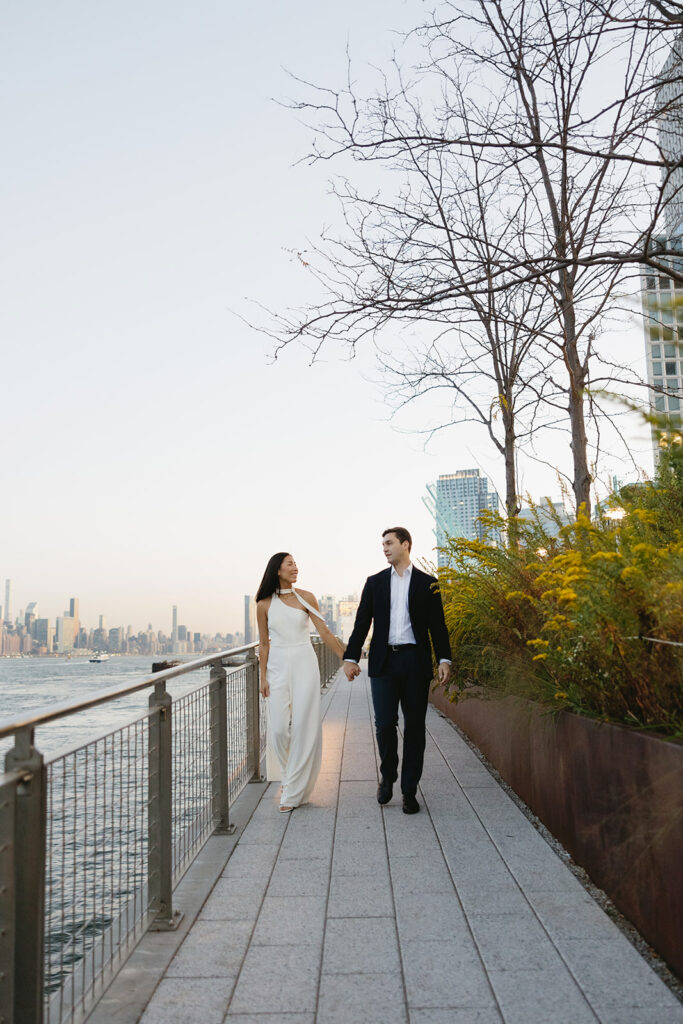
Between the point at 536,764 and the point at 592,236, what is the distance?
763cm

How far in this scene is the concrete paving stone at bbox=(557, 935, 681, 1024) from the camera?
2.89 meters

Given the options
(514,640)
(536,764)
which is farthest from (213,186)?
(536,764)

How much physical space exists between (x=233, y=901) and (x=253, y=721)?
124 inches

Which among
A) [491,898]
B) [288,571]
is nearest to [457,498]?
[288,571]

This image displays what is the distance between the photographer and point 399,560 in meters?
6.55

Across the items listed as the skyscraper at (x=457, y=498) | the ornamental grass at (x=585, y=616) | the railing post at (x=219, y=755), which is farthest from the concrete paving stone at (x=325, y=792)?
the skyscraper at (x=457, y=498)

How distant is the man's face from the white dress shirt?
0.13m

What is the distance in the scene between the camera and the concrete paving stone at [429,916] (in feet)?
11.9

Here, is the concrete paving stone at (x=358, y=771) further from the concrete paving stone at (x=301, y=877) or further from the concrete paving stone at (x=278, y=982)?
the concrete paving stone at (x=278, y=982)

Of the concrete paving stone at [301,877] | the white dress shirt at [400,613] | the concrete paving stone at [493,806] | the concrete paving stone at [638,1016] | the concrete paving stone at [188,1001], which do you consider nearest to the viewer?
the concrete paving stone at [638,1016]

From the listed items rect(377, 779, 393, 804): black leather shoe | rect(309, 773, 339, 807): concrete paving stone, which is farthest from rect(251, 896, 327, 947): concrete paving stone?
rect(309, 773, 339, 807): concrete paving stone

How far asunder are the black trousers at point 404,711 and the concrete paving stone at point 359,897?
151 centimetres

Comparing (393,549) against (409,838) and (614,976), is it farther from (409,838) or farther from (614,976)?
(614,976)

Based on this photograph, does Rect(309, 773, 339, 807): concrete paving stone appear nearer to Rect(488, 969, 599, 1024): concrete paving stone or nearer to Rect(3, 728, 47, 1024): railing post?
Rect(488, 969, 599, 1024): concrete paving stone
